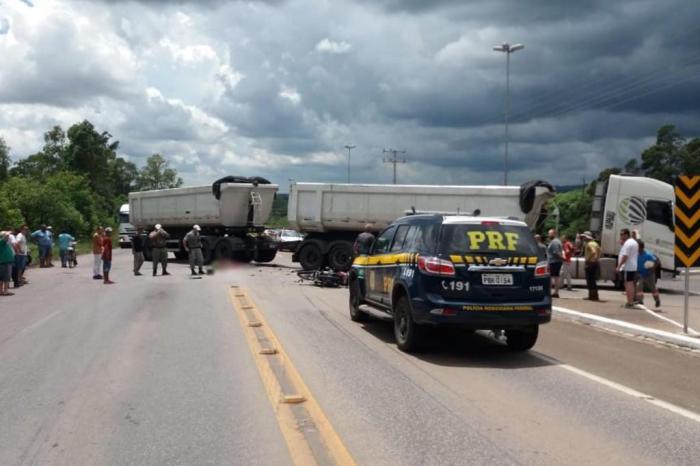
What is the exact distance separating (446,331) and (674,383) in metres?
4.10

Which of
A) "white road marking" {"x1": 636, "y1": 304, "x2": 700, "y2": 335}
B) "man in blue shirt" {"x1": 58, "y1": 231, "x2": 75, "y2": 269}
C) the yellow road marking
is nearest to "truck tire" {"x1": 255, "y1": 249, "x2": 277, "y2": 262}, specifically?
"man in blue shirt" {"x1": 58, "y1": 231, "x2": 75, "y2": 269}

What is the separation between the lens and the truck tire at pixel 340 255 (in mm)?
24109

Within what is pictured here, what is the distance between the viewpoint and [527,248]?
929cm

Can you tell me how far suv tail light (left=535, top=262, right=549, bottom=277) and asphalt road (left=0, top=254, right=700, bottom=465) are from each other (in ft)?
3.72

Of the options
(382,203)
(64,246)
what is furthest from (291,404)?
(64,246)

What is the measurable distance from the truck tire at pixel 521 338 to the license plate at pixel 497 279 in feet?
3.06

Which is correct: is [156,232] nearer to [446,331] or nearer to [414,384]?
[446,331]

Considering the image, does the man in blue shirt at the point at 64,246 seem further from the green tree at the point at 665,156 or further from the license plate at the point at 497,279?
the green tree at the point at 665,156

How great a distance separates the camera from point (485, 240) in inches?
361

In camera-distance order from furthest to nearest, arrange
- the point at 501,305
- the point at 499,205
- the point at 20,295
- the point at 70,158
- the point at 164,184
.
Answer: the point at 164,184 < the point at 70,158 < the point at 499,205 < the point at 20,295 < the point at 501,305

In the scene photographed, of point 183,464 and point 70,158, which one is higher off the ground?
point 70,158

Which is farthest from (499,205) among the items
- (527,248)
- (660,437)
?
(660,437)

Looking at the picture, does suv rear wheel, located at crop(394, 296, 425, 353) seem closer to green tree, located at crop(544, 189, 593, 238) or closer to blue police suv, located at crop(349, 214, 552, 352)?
blue police suv, located at crop(349, 214, 552, 352)

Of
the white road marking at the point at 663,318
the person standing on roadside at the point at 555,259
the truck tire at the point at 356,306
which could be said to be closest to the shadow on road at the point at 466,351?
the truck tire at the point at 356,306
